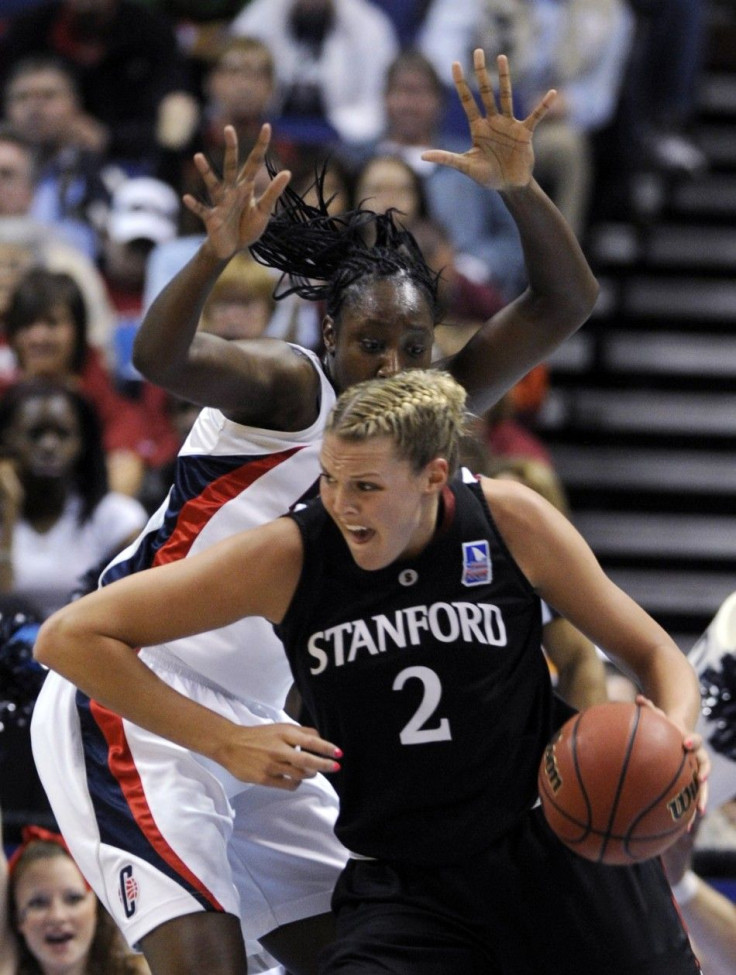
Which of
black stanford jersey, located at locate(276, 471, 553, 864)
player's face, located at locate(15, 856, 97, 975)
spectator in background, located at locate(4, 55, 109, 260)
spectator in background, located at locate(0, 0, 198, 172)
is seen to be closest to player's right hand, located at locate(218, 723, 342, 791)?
black stanford jersey, located at locate(276, 471, 553, 864)

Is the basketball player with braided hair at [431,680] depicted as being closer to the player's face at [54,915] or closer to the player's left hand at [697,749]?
the player's left hand at [697,749]

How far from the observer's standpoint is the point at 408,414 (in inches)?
106

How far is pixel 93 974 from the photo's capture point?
157 inches

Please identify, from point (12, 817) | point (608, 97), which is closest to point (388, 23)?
point (608, 97)

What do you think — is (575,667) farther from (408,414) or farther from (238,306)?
(238,306)

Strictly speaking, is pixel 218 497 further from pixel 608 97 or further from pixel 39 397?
pixel 608 97

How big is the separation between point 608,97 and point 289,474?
545 cm

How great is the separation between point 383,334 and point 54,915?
1.81 metres

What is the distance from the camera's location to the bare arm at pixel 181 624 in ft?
9.07

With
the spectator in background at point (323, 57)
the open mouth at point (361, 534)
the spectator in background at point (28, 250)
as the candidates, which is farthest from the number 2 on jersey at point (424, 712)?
the spectator in background at point (323, 57)

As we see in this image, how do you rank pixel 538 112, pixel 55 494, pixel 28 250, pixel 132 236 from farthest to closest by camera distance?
pixel 132 236
pixel 28 250
pixel 55 494
pixel 538 112

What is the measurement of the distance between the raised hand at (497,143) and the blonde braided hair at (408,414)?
0.54 m

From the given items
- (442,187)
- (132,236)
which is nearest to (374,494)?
(132,236)

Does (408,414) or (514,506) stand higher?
(408,414)
